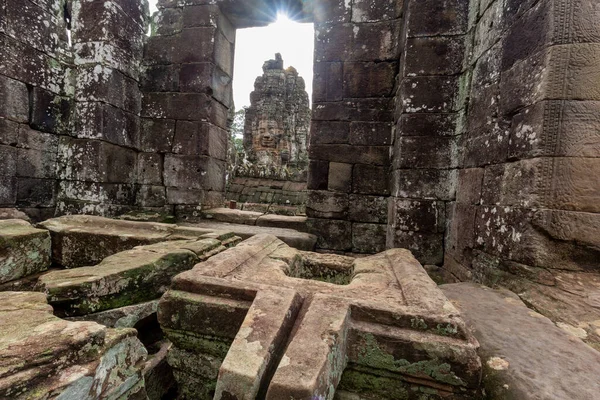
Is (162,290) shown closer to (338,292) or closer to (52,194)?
(338,292)

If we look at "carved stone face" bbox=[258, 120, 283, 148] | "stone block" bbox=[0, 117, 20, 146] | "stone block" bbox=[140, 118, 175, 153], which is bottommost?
"stone block" bbox=[0, 117, 20, 146]

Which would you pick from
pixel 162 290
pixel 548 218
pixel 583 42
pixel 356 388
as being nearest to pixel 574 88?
pixel 583 42

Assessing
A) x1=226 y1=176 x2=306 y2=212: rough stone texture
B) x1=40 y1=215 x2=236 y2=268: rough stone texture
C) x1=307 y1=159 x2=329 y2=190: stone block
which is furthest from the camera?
x1=226 y1=176 x2=306 y2=212: rough stone texture

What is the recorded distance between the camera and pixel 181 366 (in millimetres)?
1543

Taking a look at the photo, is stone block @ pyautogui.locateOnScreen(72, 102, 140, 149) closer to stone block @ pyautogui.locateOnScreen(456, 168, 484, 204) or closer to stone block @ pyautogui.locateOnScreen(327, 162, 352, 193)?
stone block @ pyautogui.locateOnScreen(327, 162, 352, 193)

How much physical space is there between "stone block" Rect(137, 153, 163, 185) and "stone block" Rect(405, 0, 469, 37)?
4133 millimetres

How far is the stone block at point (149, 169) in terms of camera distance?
4.59 m

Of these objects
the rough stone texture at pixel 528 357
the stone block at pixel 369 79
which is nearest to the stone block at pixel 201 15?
the stone block at pixel 369 79

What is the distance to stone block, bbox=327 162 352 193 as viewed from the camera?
4.13 m

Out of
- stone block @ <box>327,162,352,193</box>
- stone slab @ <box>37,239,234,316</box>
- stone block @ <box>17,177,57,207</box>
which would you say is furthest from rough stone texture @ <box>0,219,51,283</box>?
stone block @ <box>327,162,352,193</box>

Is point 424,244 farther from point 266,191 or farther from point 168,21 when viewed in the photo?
point 266,191

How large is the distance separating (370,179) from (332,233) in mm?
968

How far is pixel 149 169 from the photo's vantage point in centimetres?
462

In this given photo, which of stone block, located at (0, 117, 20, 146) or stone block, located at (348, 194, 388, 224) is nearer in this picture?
stone block, located at (0, 117, 20, 146)
